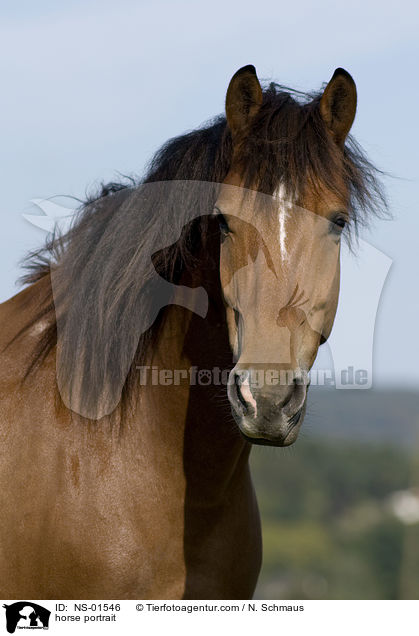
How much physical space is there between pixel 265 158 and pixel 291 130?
0.23m

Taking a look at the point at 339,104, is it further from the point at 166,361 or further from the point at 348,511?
the point at 348,511

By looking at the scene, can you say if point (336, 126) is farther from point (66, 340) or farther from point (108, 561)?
point (108, 561)

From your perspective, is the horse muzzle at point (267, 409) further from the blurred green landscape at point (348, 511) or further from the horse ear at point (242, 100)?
the blurred green landscape at point (348, 511)

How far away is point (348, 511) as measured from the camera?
126 meters

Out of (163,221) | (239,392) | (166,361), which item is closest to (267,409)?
(239,392)

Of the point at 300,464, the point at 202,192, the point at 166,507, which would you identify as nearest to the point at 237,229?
the point at 202,192

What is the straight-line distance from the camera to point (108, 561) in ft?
13.1

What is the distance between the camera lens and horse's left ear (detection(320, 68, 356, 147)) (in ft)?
13.5

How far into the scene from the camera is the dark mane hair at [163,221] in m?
3.98

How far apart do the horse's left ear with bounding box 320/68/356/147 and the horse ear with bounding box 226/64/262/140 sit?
1.14 feet
